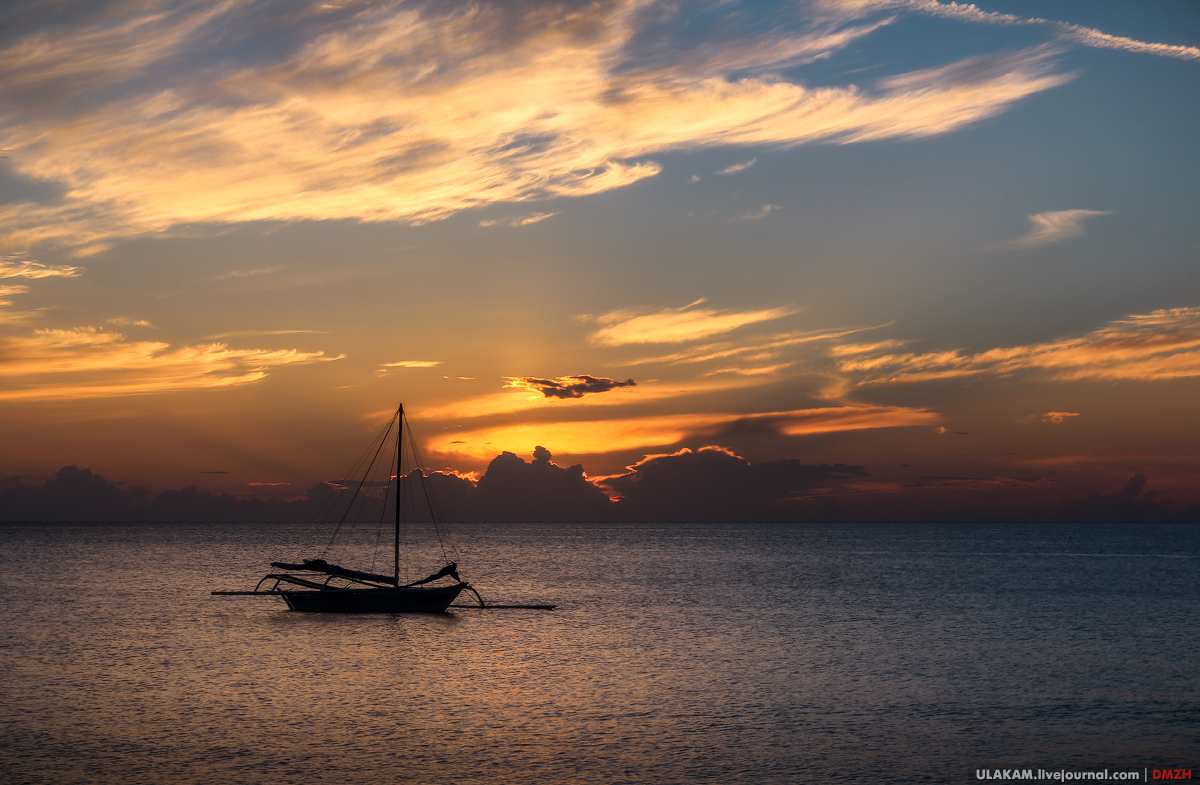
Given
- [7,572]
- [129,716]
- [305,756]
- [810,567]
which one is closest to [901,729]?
[305,756]

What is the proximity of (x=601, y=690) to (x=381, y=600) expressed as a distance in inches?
1210

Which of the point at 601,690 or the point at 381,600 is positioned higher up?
the point at 381,600

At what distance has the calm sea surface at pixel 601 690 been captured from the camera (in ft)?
93.6

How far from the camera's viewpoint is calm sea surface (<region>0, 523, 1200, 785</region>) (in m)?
28.5

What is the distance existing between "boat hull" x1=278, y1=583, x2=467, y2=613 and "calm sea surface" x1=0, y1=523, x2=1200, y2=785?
1165 millimetres

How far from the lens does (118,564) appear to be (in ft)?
458

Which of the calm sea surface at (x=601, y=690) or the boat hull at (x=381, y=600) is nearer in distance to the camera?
the calm sea surface at (x=601, y=690)

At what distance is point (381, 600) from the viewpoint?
65688 mm

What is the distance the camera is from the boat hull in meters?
65.6

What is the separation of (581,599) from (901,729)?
52.0 m

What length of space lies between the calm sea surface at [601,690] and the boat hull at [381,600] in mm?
1165

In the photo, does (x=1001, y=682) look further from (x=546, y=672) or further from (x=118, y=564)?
(x=118, y=564)

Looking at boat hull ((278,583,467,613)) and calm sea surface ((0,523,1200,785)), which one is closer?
calm sea surface ((0,523,1200,785))

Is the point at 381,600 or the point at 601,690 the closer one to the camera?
the point at 601,690
